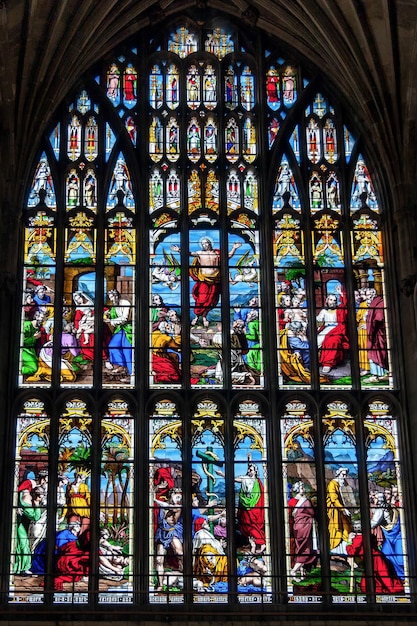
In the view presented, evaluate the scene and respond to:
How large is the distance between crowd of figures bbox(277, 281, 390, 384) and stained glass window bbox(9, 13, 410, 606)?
0.12 ft

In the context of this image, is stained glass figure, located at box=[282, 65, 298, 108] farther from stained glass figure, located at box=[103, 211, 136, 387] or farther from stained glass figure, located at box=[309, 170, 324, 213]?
stained glass figure, located at box=[103, 211, 136, 387]

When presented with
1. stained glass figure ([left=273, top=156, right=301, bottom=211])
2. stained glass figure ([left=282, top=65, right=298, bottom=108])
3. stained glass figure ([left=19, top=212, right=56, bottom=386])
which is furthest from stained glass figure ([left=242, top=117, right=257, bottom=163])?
stained glass figure ([left=19, top=212, right=56, bottom=386])

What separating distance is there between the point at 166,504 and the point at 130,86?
785 centimetres

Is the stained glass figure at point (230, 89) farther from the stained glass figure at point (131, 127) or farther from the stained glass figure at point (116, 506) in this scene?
the stained glass figure at point (116, 506)

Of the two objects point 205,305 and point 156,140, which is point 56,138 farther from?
point 205,305

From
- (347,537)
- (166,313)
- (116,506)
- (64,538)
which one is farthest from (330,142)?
(64,538)

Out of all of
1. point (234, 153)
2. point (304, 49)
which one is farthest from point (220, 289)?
point (304, 49)

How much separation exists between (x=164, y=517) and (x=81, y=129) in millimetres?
7300

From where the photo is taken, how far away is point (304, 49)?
1005 inches

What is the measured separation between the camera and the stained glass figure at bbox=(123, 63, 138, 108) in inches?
1002

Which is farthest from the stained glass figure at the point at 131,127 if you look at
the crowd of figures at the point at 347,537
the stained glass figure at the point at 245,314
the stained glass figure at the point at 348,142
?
the crowd of figures at the point at 347,537

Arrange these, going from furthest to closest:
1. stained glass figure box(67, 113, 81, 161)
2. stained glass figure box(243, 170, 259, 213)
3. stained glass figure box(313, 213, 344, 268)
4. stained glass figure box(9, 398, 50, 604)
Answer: stained glass figure box(67, 113, 81, 161) < stained glass figure box(243, 170, 259, 213) < stained glass figure box(313, 213, 344, 268) < stained glass figure box(9, 398, 50, 604)

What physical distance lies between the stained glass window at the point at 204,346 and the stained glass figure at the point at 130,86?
0.04m

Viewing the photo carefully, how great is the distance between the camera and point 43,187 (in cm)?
2473
